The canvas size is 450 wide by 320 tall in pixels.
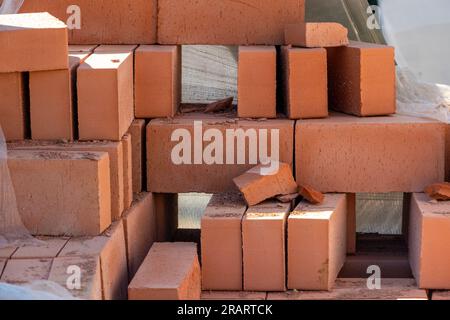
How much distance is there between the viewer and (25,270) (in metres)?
5.22

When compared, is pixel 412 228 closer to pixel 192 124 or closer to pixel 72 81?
pixel 192 124

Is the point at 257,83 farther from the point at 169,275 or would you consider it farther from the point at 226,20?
the point at 169,275

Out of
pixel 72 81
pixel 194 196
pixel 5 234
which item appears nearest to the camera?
pixel 5 234

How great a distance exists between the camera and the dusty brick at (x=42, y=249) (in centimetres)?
536

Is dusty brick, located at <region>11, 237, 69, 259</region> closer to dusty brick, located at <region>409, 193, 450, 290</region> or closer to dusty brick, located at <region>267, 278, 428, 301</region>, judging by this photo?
dusty brick, located at <region>267, 278, 428, 301</region>

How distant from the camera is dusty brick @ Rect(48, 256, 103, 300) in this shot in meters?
5.07

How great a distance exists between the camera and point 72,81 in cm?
600

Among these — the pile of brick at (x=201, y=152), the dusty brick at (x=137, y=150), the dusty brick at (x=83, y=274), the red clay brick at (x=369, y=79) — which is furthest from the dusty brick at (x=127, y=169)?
the red clay brick at (x=369, y=79)

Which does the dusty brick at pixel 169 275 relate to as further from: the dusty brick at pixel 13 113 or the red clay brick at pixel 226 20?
the red clay brick at pixel 226 20

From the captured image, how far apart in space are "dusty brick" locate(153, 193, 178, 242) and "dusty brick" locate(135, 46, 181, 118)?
0.56m

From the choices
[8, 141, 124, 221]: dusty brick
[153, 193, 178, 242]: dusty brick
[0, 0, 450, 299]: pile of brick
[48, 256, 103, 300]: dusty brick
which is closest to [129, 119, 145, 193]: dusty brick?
[0, 0, 450, 299]: pile of brick

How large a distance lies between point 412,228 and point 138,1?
2310mm

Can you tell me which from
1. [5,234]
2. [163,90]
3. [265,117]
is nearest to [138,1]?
[163,90]
